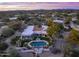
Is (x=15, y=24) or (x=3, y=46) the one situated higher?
(x=15, y=24)

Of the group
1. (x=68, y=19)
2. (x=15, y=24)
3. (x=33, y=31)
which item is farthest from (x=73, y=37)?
(x=15, y=24)

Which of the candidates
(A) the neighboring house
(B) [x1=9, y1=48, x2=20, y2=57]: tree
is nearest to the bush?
(B) [x1=9, y1=48, x2=20, y2=57]: tree

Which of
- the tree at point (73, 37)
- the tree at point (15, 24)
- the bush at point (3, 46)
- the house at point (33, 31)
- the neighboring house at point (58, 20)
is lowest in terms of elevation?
the bush at point (3, 46)

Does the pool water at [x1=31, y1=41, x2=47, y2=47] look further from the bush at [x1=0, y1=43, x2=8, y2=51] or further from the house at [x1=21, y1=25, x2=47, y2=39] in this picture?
the bush at [x1=0, y1=43, x2=8, y2=51]

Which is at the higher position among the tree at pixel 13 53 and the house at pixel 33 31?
the house at pixel 33 31

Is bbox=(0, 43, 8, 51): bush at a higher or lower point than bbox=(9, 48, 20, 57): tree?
higher

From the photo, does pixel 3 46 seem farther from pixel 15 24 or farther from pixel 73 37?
pixel 73 37

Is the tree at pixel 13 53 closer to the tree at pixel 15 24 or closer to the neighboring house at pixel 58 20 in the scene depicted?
the tree at pixel 15 24

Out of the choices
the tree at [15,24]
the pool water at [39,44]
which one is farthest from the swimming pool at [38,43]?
the tree at [15,24]

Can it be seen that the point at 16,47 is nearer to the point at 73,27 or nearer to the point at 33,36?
the point at 33,36

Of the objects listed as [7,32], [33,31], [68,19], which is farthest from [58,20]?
[7,32]

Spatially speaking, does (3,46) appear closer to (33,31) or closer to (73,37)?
(33,31)
